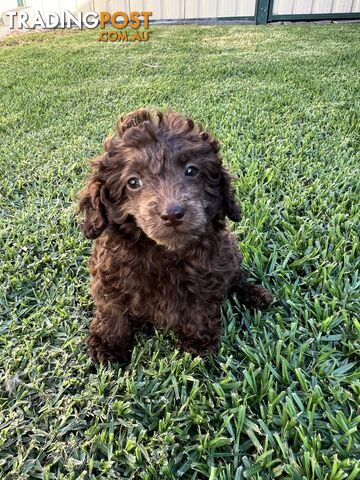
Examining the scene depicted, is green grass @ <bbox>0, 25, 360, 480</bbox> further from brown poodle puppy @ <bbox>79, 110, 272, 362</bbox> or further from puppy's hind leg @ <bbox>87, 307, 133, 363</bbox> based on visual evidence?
brown poodle puppy @ <bbox>79, 110, 272, 362</bbox>

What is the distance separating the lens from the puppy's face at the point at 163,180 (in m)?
1.73

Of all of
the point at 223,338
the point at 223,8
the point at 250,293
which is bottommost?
the point at 223,338

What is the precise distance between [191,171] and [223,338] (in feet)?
3.22

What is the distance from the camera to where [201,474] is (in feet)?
5.99

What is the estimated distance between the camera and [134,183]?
188cm

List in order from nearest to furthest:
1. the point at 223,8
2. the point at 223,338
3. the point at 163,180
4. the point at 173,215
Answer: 1. the point at 173,215
2. the point at 163,180
3. the point at 223,338
4. the point at 223,8

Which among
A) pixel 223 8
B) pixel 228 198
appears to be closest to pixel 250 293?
pixel 228 198

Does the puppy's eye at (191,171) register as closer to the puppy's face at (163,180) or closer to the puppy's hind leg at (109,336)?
the puppy's face at (163,180)

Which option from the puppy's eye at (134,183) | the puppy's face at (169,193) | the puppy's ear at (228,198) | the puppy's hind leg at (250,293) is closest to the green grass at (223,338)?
the puppy's hind leg at (250,293)

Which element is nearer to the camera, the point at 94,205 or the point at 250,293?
the point at 94,205

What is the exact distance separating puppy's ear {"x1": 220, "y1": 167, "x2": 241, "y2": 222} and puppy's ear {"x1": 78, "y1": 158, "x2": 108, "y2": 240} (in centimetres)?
57

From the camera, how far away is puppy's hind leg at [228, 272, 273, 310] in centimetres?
254

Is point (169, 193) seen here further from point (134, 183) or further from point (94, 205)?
point (94, 205)

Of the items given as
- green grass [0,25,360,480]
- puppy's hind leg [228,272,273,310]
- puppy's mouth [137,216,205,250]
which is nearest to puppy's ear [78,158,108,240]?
puppy's mouth [137,216,205,250]
